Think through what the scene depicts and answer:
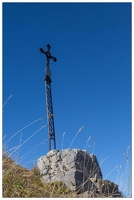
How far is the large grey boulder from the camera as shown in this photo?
647cm

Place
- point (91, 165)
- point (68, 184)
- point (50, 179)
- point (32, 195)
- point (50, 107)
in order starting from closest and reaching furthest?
point (32, 195) < point (68, 184) < point (50, 179) < point (91, 165) < point (50, 107)

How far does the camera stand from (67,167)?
689cm

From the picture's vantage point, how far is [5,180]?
4.00m

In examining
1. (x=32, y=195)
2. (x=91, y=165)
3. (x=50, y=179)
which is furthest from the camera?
(x=91, y=165)

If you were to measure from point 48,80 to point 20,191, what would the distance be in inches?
241

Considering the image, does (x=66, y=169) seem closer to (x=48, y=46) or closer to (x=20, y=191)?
(x=20, y=191)

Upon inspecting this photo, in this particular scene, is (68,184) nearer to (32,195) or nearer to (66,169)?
(66,169)

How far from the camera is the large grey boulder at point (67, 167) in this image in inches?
255

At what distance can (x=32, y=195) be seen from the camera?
3930 mm

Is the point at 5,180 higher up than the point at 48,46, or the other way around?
the point at 48,46

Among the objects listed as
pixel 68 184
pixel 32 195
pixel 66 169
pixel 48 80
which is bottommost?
pixel 32 195

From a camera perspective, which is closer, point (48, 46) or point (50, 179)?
point (50, 179)

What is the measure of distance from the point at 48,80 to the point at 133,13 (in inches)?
245

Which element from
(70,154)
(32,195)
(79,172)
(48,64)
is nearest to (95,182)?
(79,172)
